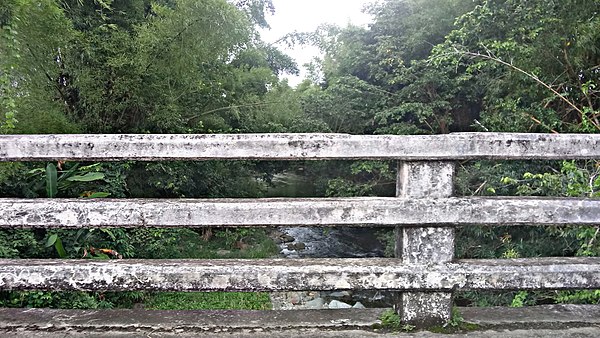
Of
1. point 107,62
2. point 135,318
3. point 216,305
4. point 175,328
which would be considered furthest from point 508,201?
point 107,62

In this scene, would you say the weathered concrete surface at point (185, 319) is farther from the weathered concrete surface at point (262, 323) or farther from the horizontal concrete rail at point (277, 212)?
the horizontal concrete rail at point (277, 212)

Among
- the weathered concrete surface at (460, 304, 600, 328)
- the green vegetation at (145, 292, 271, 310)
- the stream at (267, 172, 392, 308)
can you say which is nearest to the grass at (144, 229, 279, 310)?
the green vegetation at (145, 292, 271, 310)

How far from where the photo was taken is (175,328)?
201 cm

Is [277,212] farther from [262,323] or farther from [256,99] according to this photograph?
[256,99]

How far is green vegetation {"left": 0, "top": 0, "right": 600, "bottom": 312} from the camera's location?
5418 mm

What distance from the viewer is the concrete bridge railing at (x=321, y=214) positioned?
194 centimetres

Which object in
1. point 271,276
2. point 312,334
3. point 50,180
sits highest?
point 50,180

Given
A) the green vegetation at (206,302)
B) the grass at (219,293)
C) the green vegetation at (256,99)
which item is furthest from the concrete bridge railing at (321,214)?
the green vegetation at (206,302)

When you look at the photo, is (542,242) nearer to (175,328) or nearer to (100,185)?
(175,328)

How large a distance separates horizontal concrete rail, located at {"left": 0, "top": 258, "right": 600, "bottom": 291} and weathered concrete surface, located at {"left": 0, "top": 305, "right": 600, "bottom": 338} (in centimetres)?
19

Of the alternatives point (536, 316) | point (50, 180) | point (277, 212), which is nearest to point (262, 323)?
point (277, 212)

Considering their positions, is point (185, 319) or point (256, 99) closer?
point (185, 319)

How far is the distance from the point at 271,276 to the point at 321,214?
35cm

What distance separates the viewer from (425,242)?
6.60 ft
